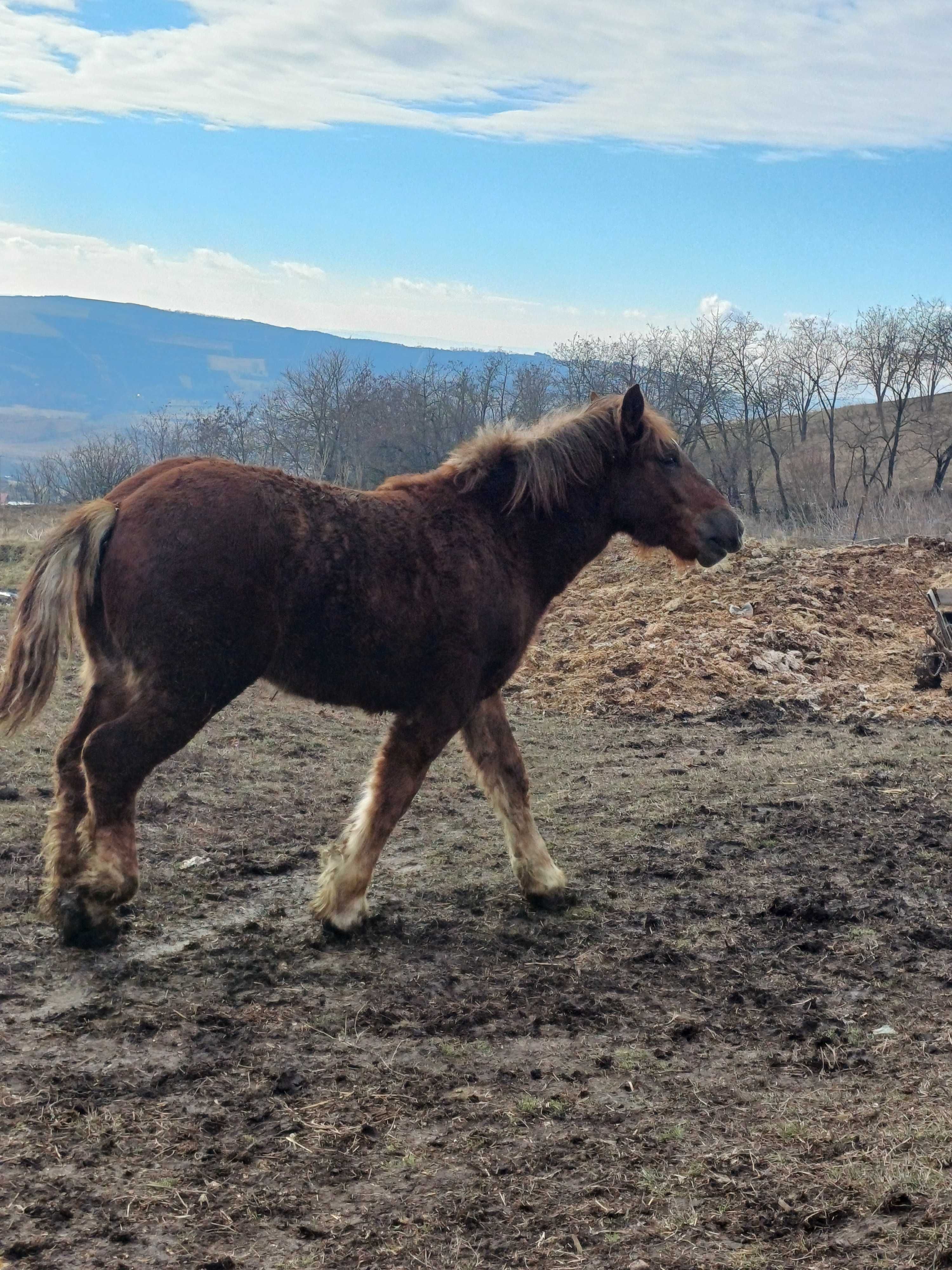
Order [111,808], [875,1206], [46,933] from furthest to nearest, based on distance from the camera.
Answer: [46,933] → [111,808] → [875,1206]

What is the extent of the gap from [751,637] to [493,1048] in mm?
9763

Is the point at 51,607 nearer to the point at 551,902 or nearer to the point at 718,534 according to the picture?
the point at 551,902

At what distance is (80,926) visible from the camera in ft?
14.3

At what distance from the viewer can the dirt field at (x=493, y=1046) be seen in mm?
2623

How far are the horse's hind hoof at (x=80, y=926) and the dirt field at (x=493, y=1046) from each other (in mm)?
56

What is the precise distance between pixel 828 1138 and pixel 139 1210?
6.15 feet

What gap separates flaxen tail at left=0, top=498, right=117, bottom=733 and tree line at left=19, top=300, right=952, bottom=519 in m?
45.1

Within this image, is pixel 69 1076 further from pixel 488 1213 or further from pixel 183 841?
pixel 183 841

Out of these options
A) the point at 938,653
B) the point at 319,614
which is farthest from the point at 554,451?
the point at 938,653

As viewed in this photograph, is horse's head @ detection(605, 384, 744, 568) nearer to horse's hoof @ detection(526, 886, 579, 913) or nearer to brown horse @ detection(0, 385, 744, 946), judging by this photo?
brown horse @ detection(0, 385, 744, 946)

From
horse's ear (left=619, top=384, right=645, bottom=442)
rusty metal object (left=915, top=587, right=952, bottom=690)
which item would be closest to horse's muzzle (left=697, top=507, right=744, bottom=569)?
horse's ear (left=619, top=384, right=645, bottom=442)

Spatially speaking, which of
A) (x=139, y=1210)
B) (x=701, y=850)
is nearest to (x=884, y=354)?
(x=701, y=850)

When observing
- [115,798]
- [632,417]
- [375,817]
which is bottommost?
[375,817]

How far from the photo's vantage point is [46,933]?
4555 millimetres
